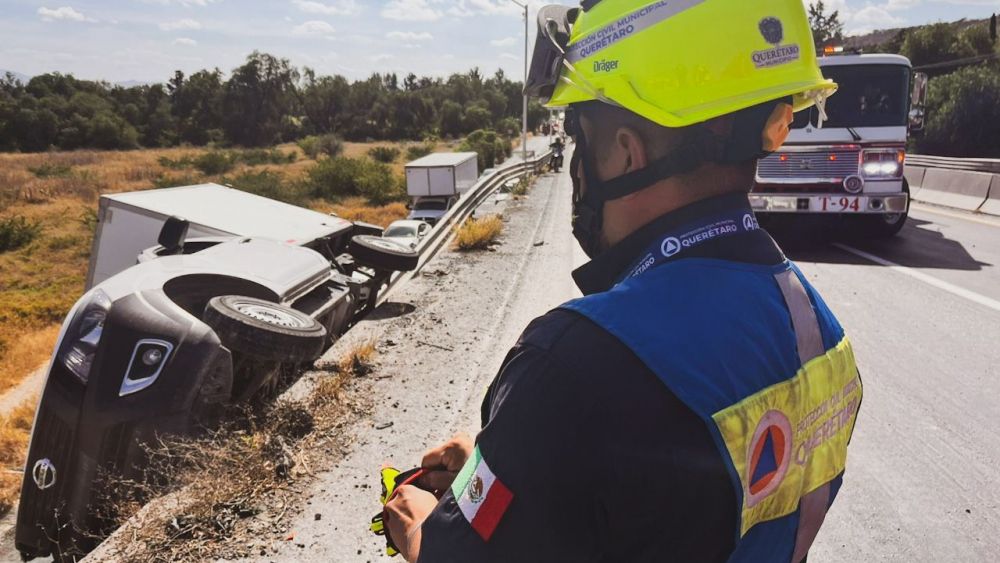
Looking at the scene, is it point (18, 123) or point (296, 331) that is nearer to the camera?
point (296, 331)

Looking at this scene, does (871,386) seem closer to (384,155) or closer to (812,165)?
(812,165)

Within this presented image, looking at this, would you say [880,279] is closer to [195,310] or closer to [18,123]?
[195,310]

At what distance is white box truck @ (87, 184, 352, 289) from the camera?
693 cm

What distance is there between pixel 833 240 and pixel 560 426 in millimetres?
11849

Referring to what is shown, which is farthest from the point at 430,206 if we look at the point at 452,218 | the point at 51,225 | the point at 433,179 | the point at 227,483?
the point at 227,483

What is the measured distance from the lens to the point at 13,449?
7148 millimetres

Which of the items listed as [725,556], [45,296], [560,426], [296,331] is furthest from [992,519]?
[45,296]

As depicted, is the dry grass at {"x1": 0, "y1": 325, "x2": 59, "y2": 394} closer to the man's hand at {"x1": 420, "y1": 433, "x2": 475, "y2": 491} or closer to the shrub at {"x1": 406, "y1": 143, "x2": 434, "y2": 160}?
the man's hand at {"x1": 420, "y1": 433, "x2": 475, "y2": 491}

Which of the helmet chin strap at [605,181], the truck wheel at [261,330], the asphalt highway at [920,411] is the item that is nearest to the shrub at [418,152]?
the asphalt highway at [920,411]

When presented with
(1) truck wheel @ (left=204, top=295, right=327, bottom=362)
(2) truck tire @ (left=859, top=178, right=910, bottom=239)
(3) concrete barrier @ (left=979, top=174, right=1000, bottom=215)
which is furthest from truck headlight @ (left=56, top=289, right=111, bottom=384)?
(3) concrete barrier @ (left=979, top=174, right=1000, bottom=215)

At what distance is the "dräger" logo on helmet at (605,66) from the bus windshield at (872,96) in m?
9.65

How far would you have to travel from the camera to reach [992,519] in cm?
357

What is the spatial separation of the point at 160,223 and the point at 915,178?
18.0 meters

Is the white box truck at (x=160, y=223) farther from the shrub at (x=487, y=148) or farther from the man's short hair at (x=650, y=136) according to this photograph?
the shrub at (x=487, y=148)
